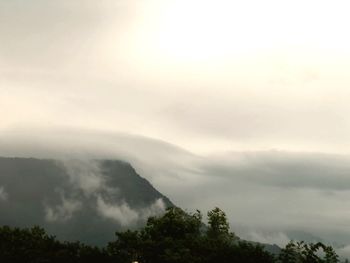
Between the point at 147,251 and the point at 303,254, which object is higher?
the point at 303,254

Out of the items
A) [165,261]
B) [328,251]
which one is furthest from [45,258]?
[328,251]

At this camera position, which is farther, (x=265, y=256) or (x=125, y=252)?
(x=125, y=252)

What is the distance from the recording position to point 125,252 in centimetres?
8250

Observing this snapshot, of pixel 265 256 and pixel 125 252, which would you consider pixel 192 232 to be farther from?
pixel 265 256

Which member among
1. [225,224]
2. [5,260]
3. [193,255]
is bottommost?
[5,260]

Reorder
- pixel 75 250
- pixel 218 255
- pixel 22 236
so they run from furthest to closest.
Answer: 1. pixel 22 236
2. pixel 75 250
3. pixel 218 255

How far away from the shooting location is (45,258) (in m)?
76.1

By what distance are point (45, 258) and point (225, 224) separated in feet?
125

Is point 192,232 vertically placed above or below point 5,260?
above

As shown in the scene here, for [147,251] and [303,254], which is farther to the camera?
[147,251]

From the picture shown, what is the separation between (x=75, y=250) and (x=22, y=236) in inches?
481

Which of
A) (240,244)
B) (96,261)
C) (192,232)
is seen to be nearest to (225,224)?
(192,232)

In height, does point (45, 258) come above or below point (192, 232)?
below

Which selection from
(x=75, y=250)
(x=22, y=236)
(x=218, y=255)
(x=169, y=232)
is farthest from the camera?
(x=169, y=232)
